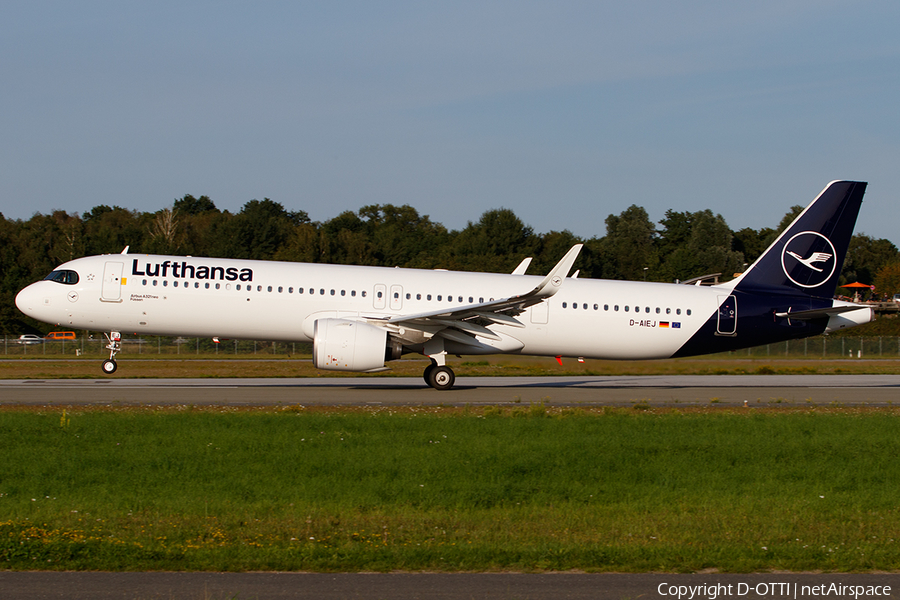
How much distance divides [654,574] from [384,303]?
17151 mm

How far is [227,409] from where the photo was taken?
1802 centimetres

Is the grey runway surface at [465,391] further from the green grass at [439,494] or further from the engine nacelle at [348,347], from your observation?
the green grass at [439,494]

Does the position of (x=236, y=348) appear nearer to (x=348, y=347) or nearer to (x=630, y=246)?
(x=348, y=347)

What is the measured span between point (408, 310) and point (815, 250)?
13.0 meters

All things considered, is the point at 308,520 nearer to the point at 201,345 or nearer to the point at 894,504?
the point at 894,504

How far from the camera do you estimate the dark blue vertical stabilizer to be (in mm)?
26594

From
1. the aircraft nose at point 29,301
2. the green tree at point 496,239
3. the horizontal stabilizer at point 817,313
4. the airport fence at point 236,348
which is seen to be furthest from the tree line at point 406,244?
the horizontal stabilizer at point 817,313

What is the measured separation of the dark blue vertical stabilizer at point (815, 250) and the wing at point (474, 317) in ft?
25.3

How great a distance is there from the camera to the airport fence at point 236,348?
160 feet

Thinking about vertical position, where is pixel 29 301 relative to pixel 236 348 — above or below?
above

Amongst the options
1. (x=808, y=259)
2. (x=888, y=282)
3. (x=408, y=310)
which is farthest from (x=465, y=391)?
(x=888, y=282)

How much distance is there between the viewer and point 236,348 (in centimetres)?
5075

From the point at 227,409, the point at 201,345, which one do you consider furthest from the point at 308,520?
the point at 201,345

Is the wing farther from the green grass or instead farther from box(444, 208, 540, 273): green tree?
box(444, 208, 540, 273): green tree
